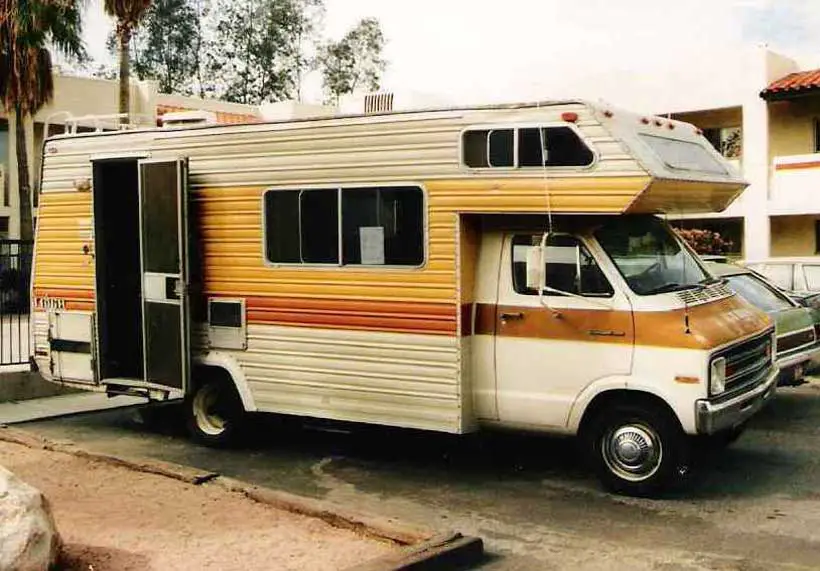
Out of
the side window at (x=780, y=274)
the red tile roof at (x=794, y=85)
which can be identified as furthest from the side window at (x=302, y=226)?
the red tile roof at (x=794, y=85)

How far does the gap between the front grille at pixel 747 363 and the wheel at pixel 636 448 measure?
50 centimetres

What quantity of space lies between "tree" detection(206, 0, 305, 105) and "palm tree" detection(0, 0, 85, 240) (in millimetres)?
21591

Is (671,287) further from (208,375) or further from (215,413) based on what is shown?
(215,413)

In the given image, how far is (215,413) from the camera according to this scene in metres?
9.52

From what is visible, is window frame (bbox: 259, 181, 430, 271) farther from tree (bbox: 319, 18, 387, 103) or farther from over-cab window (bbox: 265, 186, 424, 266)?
tree (bbox: 319, 18, 387, 103)

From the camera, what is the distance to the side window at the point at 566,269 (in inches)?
301

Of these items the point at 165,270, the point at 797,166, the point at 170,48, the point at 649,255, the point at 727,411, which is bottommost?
the point at 727,411

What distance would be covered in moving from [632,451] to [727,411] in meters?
0.74

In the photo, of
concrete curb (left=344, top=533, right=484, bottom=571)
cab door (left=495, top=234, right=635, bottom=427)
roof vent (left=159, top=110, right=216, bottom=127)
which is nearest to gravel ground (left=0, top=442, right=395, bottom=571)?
concrete curb (left=344, top=533, right=484, bottom=571)

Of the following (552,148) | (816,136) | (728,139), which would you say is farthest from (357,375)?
(728,139)

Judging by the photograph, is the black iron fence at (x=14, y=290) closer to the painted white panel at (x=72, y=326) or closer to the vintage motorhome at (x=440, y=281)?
the painted white panel at (x=72, y=326)

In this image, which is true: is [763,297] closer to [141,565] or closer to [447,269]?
[447,269]

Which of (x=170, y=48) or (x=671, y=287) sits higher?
(x=170, y=48)

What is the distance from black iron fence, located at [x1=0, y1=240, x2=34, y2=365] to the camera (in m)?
12.6
